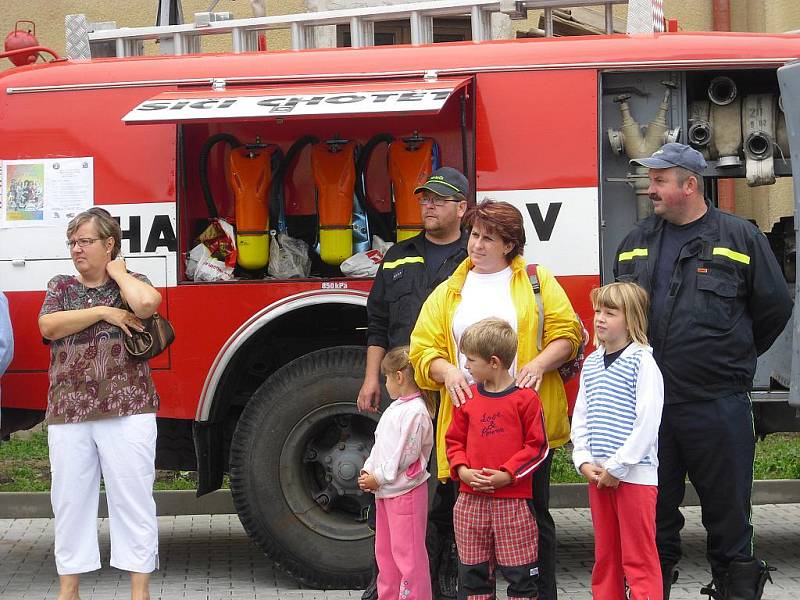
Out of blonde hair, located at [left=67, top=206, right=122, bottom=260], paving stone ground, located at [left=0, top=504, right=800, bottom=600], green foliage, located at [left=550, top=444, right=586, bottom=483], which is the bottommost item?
paving stone ground, located at [left=0, top=504, right=800, bottom=600]

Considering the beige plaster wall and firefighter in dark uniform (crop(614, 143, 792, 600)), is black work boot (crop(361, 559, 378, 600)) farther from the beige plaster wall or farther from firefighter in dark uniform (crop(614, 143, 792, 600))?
the beige plaster wall

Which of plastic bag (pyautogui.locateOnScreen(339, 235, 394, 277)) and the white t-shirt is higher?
plastic bag (pyautogui.locateOnScreen(339, 235, 394, 277))

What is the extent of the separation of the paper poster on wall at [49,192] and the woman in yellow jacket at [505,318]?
206cm

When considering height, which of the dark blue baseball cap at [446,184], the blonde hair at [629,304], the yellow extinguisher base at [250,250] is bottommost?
the blonde hair at [629,304]

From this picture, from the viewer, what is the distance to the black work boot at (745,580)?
18.1 ft

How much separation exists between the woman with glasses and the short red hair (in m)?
1.42

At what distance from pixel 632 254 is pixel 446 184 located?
82 centimetres

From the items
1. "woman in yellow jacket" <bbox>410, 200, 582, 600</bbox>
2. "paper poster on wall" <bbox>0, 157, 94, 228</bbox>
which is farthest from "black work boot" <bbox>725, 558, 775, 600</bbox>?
"paper poster on wall" <bbox>0, 157, 94, 228</bbox>

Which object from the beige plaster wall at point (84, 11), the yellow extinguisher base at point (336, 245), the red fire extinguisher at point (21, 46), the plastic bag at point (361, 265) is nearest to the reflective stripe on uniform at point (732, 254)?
the plastic bag at point (361, 265)

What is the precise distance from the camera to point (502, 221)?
5.38 meters

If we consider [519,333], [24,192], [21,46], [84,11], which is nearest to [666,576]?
[519,333]

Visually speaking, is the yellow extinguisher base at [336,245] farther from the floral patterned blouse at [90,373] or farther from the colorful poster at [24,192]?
the colorful poster at [24,192]

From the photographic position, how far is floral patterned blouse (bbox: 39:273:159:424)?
571 centimetres

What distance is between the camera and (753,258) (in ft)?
17.9
